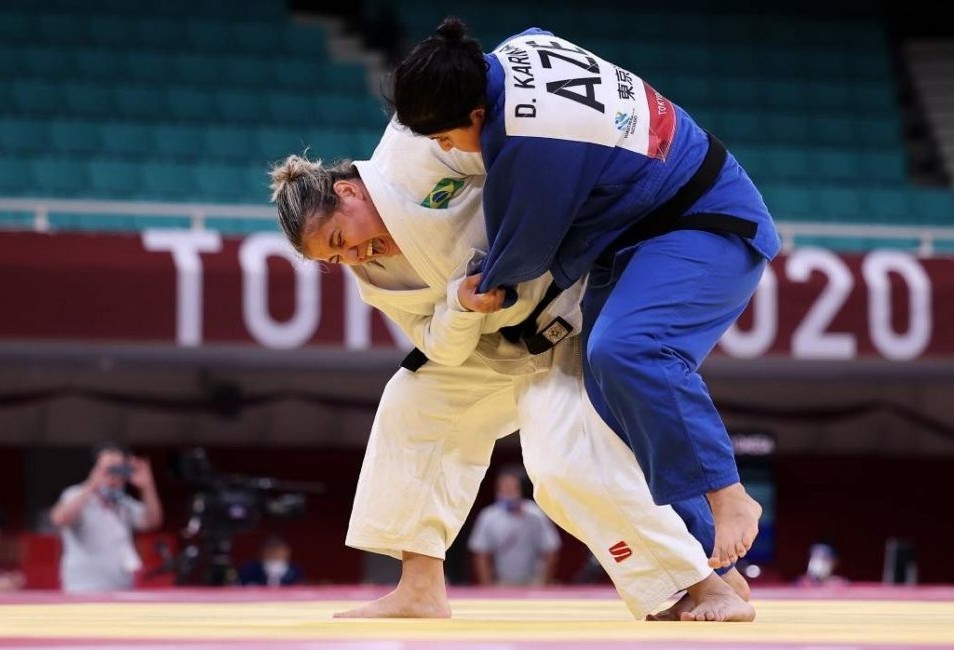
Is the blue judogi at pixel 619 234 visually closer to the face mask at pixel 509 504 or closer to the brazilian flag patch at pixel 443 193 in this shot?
the brazilian flag patch at pixel 443 193

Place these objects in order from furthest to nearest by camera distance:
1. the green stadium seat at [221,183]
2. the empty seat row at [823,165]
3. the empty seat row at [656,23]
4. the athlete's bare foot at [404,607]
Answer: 1. the empty seat row at [656,23]
2. the empty seat row at [823,165]
3. the green stadium seat at [221,183]
4. the athlete's bare foot at [404,607]

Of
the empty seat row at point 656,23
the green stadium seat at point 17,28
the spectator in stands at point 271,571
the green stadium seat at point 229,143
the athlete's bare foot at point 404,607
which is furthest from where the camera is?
the empty seat row at point 656,23

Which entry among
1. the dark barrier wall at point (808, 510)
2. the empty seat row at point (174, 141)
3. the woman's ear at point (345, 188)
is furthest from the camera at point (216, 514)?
the woman's ear at point (345, 188)

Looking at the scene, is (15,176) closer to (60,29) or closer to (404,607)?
(60,29)

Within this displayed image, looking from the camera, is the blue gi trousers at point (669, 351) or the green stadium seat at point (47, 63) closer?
the blue gi trousers at point (669, 351)

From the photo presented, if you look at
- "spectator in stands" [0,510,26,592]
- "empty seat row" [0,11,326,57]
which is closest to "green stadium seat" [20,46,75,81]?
"empty seat row" [0,11,326,57]

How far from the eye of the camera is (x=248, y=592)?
4.69m

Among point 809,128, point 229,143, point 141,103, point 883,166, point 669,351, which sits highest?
point 141,103

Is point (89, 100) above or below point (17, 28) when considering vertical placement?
below

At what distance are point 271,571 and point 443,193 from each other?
19.0 feet

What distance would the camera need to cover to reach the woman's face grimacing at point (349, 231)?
2.64 metres

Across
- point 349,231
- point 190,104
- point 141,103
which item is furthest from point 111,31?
point 349,231

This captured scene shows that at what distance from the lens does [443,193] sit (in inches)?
105

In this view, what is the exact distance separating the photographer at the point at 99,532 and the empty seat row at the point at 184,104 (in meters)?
A: 3.13
